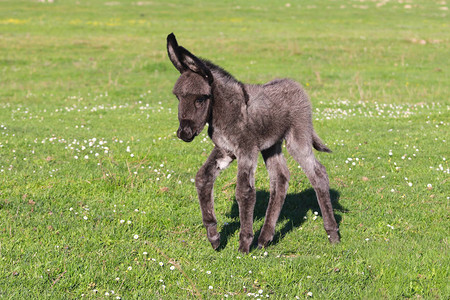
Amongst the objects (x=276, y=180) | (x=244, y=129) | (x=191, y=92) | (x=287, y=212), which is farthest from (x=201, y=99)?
(x=287, y=212)

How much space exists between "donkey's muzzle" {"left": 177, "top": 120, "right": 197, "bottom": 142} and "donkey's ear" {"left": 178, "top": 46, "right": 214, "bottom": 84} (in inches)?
26.4

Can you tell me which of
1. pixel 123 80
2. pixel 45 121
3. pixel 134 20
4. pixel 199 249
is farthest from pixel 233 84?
pixel 134 20

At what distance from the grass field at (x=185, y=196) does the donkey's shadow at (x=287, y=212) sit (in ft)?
0.13

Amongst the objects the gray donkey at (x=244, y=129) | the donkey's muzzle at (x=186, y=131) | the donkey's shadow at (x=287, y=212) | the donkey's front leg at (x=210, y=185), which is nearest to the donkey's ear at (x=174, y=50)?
the gray donkey at (x=244, y=129)

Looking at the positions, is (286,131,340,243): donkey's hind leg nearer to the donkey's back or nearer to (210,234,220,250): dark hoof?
the donkey's back

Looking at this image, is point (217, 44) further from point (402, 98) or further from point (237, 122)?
point (237, 122)

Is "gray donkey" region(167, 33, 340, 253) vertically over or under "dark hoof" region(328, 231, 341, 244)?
over

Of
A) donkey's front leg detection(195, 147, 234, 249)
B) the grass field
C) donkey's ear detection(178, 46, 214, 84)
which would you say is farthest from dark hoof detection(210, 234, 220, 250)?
donkey's ear detection(178, 46, 214, 84)

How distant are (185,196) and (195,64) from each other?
3.71 metres

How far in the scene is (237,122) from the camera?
269 inches

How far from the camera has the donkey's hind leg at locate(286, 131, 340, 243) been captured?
7.63 metres

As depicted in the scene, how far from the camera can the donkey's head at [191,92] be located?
6.27 metres

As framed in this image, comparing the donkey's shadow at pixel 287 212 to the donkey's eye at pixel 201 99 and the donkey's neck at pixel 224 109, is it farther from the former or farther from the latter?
the donkey's eye at pixel 201 99

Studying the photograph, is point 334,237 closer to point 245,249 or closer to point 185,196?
point 245,249
